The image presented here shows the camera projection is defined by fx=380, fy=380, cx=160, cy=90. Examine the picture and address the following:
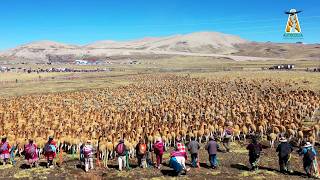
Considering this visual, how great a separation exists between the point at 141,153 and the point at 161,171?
1.57 meters

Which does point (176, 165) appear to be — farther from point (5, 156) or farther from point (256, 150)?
point (5, 156)

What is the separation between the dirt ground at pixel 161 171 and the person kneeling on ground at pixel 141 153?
1.20 ft

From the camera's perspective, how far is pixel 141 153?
73.3 feet

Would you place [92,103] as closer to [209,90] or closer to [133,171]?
[209,90]

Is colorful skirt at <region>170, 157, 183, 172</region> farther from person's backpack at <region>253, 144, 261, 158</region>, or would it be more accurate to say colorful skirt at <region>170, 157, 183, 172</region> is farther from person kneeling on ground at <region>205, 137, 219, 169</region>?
person's backpack at <region>253, 144, 261, 158</region>

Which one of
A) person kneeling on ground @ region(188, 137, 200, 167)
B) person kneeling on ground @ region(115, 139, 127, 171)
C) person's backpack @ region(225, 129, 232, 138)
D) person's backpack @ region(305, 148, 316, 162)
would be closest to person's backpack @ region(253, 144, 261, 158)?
person's backpack @ region(305, 148, 316, 162)

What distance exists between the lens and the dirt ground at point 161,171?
21031 millimetres

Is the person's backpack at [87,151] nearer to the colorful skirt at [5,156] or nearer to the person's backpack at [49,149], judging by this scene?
the person's backpack at [49,149]

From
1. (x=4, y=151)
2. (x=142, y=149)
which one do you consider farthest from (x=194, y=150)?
(x=4, y=151)

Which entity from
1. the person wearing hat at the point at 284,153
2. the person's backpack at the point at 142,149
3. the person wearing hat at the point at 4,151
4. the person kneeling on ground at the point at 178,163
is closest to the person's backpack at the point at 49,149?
the person wearing hat at the point at 4,151

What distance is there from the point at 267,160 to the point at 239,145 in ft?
13.2

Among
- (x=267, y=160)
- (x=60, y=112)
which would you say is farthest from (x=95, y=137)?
(x=60, y=112)

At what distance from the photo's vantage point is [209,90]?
204ft

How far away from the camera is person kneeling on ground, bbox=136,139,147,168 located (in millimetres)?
22266
